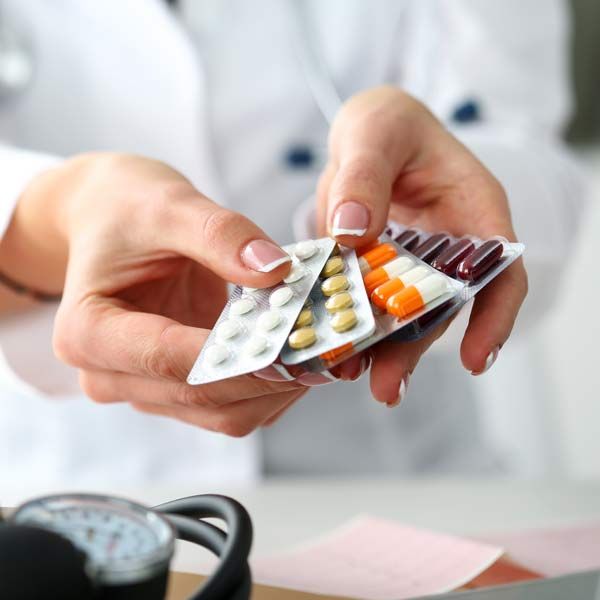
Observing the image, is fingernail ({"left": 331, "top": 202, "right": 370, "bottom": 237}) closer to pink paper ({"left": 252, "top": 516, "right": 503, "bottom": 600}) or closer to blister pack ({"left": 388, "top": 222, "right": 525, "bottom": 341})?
blister pack ({"left": 388, "top": 222, "right": 525, "bottom": 341})

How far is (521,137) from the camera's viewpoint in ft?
2.46

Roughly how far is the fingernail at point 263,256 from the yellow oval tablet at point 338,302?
0.10 feet

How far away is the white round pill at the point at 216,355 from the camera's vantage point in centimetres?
31

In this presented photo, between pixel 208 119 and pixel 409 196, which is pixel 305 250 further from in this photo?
pixel 208 119

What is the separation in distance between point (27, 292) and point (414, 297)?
1.06 ft

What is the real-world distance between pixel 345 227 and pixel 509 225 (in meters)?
0.09

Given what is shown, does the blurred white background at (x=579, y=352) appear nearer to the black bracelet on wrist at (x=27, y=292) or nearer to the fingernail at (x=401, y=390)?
the black bracelet on wrist at (x=27, y=292)

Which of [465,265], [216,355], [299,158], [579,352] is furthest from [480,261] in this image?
[579,352]

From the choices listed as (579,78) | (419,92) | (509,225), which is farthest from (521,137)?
(579,78)

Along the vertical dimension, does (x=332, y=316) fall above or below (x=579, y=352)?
above

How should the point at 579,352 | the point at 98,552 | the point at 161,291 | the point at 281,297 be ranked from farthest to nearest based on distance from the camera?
the point at 579,352 < the point at 161,291 < the point at 281,297 < the point at 98,552

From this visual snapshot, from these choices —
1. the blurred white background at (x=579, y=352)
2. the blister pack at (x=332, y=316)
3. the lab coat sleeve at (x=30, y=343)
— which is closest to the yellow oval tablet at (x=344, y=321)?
the blister pack at (x=332, y=316)

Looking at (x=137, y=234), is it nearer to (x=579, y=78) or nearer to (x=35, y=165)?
(x=35, y=165)

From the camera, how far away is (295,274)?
352 mm
